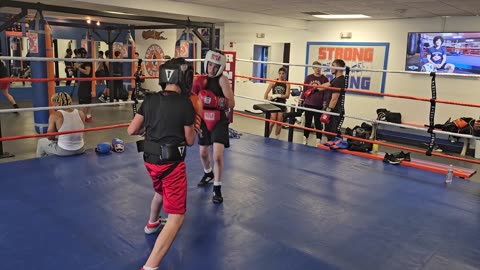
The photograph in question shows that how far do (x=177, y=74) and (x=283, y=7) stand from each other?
5.28 m

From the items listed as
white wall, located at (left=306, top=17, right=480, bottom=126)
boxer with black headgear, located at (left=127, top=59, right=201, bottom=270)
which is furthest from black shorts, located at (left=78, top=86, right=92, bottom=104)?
boxer with black headgear, located at (left=127, top=59, right=201, bottom=270)

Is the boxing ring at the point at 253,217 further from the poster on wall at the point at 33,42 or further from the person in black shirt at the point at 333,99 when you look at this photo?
the poster on wall at the point at 33,42

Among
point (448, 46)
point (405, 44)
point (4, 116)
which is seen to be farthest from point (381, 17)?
point (4, 116)

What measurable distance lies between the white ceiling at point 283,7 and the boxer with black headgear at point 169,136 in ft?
14.6

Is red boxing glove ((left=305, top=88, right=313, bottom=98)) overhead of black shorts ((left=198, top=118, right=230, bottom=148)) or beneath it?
overhead

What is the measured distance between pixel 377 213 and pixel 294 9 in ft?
16.0

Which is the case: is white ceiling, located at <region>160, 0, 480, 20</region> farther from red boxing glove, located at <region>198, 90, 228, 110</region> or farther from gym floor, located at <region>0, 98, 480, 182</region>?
red boxing glove, located at <region>198, 90, 228, 110</region>

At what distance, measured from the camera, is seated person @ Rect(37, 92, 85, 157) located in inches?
156

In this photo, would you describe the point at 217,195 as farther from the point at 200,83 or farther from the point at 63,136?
the point at 63,136

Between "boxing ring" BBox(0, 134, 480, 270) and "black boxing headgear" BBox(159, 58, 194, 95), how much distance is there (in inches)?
38.5

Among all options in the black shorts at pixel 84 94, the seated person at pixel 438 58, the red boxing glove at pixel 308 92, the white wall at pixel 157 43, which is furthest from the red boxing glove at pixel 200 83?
the white wall at pixel 157 43

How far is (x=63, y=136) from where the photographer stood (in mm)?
4074

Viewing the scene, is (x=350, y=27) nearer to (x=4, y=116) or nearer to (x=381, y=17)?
(x=381, y=17)

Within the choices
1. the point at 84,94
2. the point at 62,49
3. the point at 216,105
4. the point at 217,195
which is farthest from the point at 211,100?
the point at 62,49
